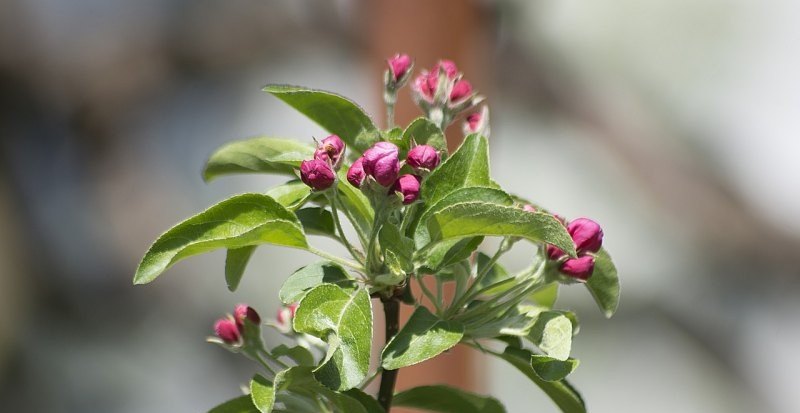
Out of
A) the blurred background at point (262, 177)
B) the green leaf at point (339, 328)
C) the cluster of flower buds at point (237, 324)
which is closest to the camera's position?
the green leaf at point (339, 328)

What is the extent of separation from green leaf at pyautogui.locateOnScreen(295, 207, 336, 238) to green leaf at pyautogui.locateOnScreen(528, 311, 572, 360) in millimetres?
119

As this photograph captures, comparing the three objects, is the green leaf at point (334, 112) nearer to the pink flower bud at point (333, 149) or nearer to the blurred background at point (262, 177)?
the pink flower bud at point (333, 149)

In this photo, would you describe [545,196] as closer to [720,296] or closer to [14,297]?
[720,296]

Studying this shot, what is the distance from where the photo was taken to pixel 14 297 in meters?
2.67

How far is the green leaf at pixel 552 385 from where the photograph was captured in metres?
0.49

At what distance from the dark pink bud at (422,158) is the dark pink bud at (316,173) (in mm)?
38

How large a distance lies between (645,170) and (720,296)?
1.45 ft

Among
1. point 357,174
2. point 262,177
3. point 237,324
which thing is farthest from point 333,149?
point 262,177

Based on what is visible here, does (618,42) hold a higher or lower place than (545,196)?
higher

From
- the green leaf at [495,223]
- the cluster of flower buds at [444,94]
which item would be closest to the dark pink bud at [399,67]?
the cluster of flower buds at [444,94]

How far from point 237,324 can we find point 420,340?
12 cm

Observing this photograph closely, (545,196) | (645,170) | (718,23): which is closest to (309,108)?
(645,170)

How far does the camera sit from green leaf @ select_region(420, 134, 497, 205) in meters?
0.46

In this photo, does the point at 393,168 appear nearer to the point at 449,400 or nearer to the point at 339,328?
the point at 339,328
